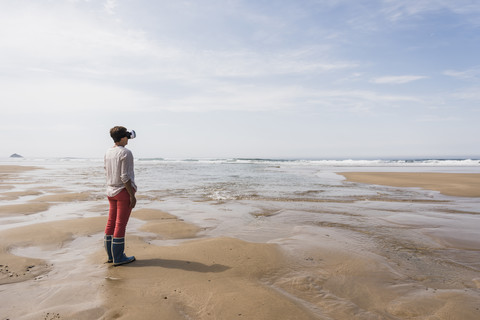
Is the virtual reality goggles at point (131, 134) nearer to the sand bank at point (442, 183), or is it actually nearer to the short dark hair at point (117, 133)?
the short dark hair at point (117, 133)

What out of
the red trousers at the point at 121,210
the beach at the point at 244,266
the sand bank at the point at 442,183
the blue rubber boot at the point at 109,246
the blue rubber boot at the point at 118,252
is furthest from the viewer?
the sand bank at the point at 442,183

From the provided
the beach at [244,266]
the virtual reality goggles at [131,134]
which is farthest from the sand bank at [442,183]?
the virtual reality goggles at [131,134]

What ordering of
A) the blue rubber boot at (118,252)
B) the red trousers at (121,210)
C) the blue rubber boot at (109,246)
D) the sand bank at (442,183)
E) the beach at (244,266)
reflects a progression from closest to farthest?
the beach at (244,266)
the blue rubber boot at (118,252)
the red trousers at (121,210)
the blue rubber boot at (109,246)
the sand bank at (442,183)

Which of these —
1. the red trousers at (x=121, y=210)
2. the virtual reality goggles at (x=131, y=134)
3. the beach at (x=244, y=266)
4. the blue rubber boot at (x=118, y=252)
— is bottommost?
the beach at (x=244, y=266)

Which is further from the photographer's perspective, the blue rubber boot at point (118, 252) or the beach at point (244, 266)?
the blue rubber boot at point (118, 252)

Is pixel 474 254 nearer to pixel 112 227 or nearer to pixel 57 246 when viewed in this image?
pixel 112 227

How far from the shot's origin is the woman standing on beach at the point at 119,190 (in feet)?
14.9

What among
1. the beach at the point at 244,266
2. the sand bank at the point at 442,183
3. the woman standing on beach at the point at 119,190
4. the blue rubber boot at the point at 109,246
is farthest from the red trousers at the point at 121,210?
the sand bank at the point at 442,183

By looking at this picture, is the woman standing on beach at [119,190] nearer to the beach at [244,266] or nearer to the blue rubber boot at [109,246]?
the blue rubber boot at [109,246]

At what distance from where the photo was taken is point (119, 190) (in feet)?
15.1

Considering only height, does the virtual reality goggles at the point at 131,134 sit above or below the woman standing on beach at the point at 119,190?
above

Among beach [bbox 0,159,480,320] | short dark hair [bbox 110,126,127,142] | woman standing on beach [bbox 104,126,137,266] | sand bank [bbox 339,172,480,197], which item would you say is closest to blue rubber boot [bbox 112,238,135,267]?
woman standing on beach [bbox 104,126,137,266]

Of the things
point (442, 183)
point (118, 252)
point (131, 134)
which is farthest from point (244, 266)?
point (442, 183)

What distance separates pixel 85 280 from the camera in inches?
157
